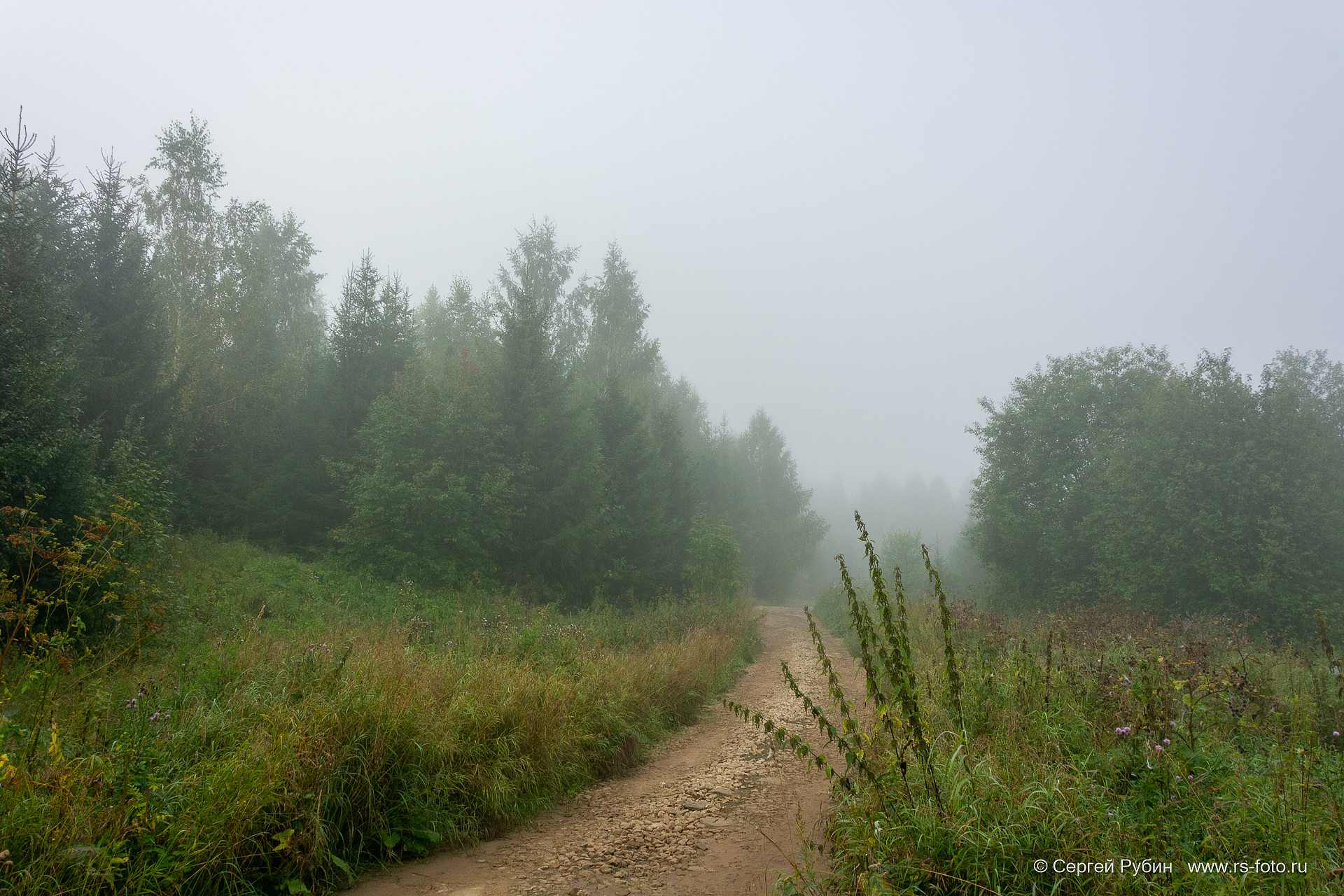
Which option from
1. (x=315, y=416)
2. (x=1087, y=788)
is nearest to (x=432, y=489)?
(x=315, y=416)

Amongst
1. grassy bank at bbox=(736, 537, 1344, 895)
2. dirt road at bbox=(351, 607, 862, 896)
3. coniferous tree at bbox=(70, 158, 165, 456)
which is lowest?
dirt road at bbox=(351, 607, 862, 896)

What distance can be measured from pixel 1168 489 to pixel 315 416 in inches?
1219

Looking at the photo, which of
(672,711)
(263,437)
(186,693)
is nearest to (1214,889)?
(672,711)

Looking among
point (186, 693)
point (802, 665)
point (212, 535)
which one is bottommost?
point (802, 665)

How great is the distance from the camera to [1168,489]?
20.6 meters

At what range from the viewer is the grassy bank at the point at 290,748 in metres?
3.09

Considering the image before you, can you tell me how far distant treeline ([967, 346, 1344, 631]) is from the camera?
18.6 meters

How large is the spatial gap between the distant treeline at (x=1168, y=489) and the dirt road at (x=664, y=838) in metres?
21.8

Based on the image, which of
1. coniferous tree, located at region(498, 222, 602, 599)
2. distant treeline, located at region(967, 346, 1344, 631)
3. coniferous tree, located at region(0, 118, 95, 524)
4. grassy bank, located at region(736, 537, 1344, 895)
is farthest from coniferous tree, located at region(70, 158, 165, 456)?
distant treeline, located at region(967, 346, 1344, 631)

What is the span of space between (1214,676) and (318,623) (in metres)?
11.5

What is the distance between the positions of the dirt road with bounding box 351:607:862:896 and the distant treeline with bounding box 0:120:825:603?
28.1ft

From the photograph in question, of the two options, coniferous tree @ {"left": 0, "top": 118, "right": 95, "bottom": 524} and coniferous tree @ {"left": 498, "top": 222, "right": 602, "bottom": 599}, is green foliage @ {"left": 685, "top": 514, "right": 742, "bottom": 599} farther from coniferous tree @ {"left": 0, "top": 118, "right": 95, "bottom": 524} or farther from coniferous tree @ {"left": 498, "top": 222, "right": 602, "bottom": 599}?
coniferous tree @ {"left": 0, "top": 118, "right": 95, "bottom": 524}

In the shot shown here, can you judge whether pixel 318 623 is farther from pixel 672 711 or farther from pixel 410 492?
pixel 410 492

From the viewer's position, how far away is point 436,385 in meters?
17.7
